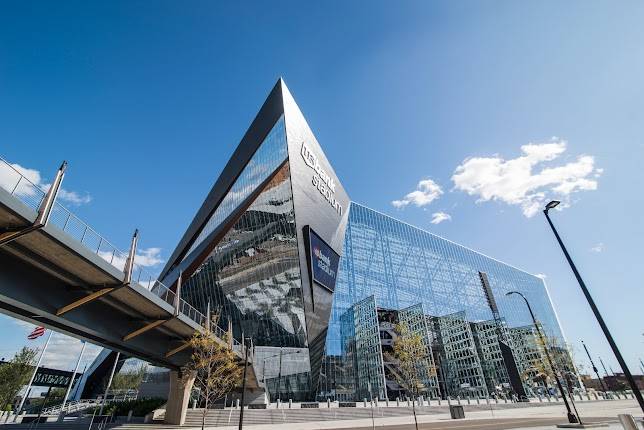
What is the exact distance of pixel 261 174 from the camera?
51.4m

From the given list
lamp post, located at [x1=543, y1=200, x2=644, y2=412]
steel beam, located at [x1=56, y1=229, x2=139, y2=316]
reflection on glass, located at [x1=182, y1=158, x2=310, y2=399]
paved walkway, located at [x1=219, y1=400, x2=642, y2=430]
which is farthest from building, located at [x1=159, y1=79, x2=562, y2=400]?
lamp post, located at [x1=543, y1=200, x2=644, y2=412]

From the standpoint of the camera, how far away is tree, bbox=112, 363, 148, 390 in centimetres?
7219

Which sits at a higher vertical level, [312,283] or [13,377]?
[312,283]

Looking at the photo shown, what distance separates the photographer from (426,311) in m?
89.8

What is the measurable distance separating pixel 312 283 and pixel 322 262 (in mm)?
5257

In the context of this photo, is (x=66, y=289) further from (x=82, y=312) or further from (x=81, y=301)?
(x=82, y=312)

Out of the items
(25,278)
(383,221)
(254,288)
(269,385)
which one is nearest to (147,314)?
(25,278)

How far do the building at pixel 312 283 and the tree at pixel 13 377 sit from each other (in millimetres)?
24288

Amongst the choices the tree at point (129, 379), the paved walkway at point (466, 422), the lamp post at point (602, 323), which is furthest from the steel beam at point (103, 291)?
the tree at point (129, 379)

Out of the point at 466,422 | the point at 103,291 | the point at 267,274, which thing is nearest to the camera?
the point at 103,291

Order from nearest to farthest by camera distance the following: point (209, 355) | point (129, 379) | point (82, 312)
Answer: point (82, 312), point (209, 355), point (129, 379)

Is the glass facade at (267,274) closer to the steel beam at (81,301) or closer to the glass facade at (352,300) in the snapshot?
the glass facade at (352,300)

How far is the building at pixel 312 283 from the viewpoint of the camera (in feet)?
167

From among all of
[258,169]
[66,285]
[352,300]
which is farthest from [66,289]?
[352,300]
